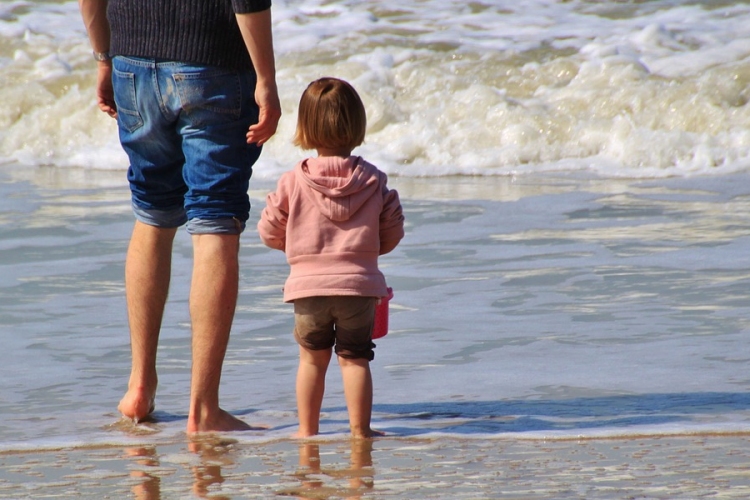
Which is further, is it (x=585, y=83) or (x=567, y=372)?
(x=585, y=83)

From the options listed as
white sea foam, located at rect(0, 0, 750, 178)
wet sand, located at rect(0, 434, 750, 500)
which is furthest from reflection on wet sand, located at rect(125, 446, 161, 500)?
white sea foam, located at rect(0, 0, 750, 178)

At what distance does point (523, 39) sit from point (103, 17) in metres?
9.58

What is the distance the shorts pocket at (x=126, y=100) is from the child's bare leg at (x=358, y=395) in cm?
90

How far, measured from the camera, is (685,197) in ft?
24.7

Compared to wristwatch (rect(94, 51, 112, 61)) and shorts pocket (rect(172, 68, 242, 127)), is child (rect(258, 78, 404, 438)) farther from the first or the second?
wristwatch (rect(94, 51, 112, 61))

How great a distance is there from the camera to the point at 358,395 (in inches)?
128

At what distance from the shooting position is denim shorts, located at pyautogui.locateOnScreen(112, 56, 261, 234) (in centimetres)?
325

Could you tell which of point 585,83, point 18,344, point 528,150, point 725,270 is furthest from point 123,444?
point 585,83

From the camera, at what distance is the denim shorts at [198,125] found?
325cm

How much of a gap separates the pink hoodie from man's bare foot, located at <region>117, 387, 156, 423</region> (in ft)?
1.87

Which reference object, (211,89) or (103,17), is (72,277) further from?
(211,89)

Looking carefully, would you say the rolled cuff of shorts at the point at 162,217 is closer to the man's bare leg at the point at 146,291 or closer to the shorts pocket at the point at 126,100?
the man's bare leg at the point at 146,291

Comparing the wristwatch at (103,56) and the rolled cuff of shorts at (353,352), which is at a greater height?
the wristwatch at (103,56)

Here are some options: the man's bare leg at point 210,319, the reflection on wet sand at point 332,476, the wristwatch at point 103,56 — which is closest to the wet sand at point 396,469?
the reflection on wet sand at point 332,476
